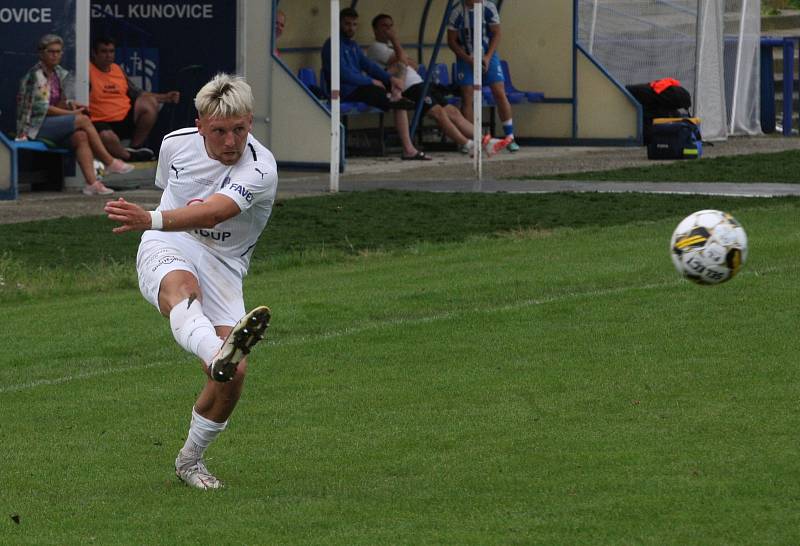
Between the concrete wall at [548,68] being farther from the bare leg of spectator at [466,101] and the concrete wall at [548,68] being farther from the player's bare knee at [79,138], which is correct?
the player's bare knee at [79,138]

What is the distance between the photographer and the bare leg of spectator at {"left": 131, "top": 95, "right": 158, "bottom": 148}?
21.7m

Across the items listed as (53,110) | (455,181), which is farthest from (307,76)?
(53,110)

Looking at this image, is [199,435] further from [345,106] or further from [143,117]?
[345,106]

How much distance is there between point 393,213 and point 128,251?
362 centimetres

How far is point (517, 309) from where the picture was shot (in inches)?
459

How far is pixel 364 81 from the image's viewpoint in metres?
24.2

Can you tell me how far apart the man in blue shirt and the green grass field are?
8571 millimetres

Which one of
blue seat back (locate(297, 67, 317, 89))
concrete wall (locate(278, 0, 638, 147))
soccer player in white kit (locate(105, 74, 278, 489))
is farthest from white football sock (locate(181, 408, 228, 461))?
concrete wall (locate(278, 0, 638, 147))

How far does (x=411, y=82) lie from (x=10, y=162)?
27.3 ft

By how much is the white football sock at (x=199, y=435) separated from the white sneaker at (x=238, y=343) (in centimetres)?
56

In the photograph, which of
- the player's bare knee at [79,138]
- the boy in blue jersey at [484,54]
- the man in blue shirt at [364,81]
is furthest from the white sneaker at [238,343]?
the boy in blue jersey at [484,54]

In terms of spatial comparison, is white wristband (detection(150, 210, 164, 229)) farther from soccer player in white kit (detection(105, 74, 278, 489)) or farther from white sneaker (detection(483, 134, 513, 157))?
white sneaker (detection(483, 134, 513, 157))

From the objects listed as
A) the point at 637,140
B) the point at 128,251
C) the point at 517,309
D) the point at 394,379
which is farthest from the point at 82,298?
the point at 637,140

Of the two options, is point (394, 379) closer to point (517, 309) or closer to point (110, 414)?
point (110, 414)
